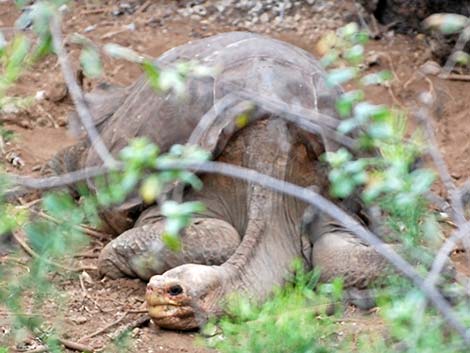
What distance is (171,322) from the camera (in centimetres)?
512

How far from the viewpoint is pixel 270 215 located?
18.5ft

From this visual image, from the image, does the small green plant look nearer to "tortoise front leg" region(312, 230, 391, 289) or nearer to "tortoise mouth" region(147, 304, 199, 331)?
"tortoise mouth" region(147, 304, 199, 331)

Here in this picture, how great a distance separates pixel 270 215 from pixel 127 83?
2704mm

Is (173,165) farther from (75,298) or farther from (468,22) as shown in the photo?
(75,298)

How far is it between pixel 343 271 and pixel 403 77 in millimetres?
2927

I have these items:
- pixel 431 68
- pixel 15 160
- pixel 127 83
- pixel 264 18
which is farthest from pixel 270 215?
pixel 264 18

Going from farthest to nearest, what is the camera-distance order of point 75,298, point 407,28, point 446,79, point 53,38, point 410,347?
point 407,28 < point 446,79 < point 75,298 < point 410,347 < point 53,38

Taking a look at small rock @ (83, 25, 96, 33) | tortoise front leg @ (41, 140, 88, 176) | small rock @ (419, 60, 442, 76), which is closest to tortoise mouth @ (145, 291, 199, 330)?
tortoise front leg @ (41, 140, 88, 176)

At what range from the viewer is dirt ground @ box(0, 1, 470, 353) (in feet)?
16.9

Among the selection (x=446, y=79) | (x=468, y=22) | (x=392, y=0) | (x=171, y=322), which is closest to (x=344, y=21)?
(x=392, y=0)

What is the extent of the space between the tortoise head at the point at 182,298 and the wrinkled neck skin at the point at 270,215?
19 cm

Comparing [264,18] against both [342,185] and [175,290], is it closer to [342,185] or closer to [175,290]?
[175,290]

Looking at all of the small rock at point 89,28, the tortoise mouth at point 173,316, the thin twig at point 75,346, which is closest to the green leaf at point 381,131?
the thin twig at point 75,346

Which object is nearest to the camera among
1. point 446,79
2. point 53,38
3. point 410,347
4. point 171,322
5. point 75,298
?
point 53,38
